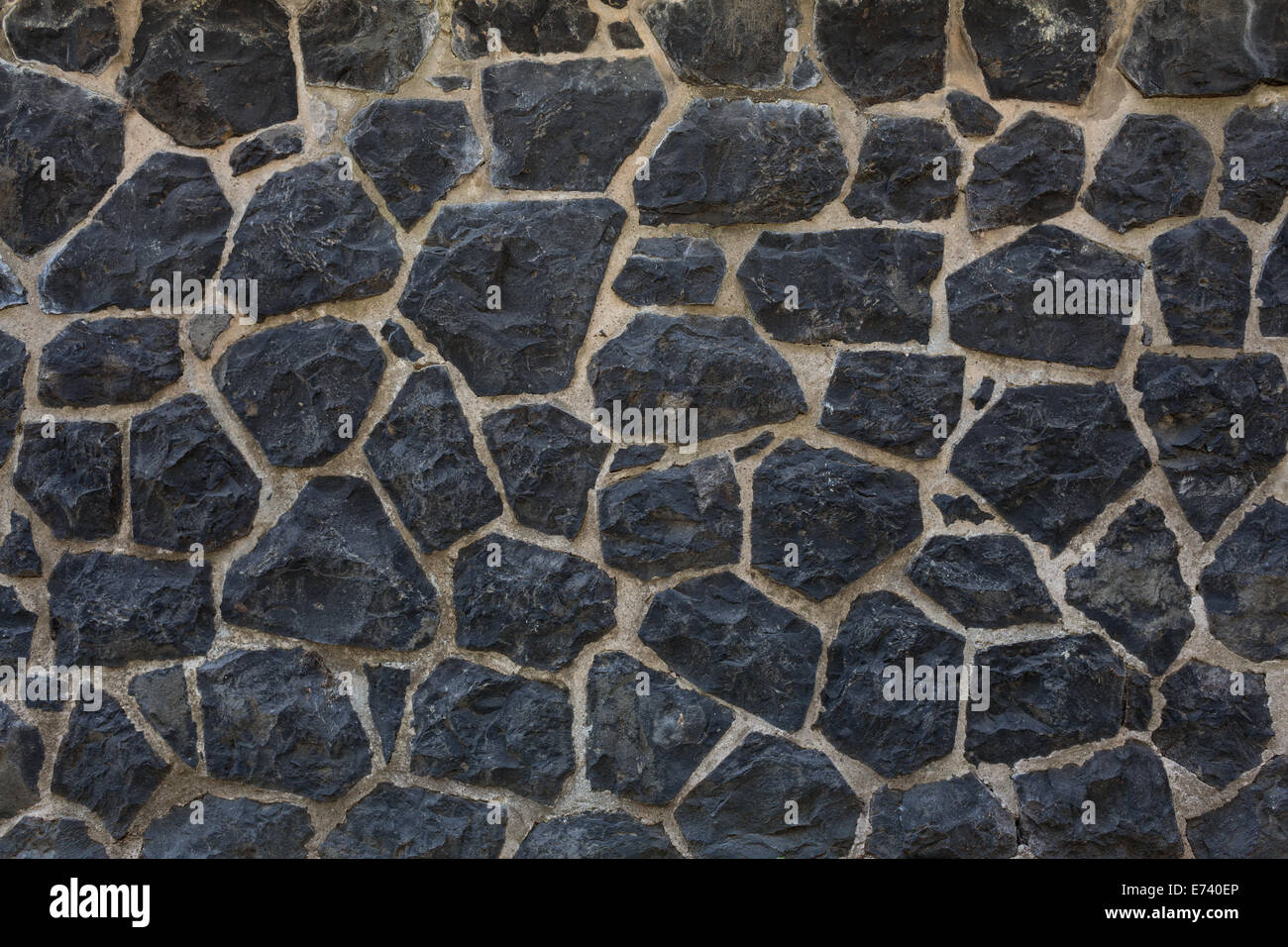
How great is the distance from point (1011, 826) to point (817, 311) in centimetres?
167

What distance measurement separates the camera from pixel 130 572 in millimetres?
3396

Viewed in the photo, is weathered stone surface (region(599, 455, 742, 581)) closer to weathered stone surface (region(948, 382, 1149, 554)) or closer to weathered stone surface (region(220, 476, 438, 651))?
weathered stone surface (region(220, 476, 438, 651))

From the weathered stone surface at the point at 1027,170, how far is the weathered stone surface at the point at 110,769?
3043 millimetres

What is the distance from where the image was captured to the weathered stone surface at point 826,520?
3.33 m

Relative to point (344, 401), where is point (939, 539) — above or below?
below

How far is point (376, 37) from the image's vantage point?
11.1 ft

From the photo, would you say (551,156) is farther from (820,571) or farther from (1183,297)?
(1183,297)

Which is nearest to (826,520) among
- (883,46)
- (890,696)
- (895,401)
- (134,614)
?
(895,401)

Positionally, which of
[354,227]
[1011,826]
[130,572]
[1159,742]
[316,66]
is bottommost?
[1011,826]

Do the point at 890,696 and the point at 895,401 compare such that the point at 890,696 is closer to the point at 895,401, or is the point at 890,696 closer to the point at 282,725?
the point at 895,401

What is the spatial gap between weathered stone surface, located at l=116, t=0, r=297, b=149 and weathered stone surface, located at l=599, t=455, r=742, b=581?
159cm

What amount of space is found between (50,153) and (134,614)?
1453mm

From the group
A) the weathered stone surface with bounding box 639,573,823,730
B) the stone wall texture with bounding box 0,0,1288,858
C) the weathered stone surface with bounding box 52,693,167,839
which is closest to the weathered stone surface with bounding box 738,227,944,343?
the stone wall texture with bounding box 0,0,1288,858

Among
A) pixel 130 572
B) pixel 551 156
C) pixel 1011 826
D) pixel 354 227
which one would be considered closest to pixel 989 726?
pixel 1011 826
